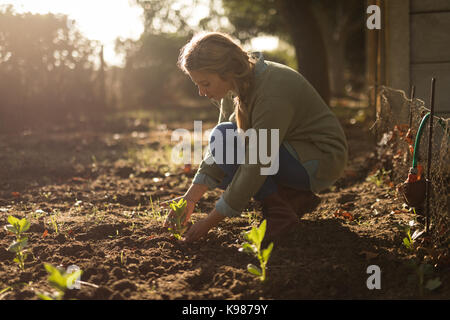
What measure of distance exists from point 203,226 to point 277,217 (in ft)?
1.46

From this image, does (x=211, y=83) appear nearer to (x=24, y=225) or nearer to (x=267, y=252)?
(x=267, y=252)

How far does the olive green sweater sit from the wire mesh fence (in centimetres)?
45

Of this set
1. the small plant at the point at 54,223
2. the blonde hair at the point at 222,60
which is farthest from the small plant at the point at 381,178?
the small plant at the point at 54,223

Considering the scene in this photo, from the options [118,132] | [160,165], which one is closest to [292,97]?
[160,165]

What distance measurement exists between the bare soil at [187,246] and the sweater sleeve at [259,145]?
307 millimetres

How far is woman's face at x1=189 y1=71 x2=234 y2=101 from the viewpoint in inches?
100

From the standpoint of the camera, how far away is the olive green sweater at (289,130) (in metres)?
2.52

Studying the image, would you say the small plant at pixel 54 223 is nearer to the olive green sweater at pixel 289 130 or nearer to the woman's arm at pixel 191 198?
the woman's arm at pixel 191 198

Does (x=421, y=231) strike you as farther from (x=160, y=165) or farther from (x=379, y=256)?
(x=160, y=165)

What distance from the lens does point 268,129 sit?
2504mm

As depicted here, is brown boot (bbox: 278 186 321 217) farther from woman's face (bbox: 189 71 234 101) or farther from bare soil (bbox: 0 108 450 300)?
woman's face (bbox: 189 71 234 101)

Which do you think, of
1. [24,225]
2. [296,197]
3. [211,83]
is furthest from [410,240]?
[24,225]
